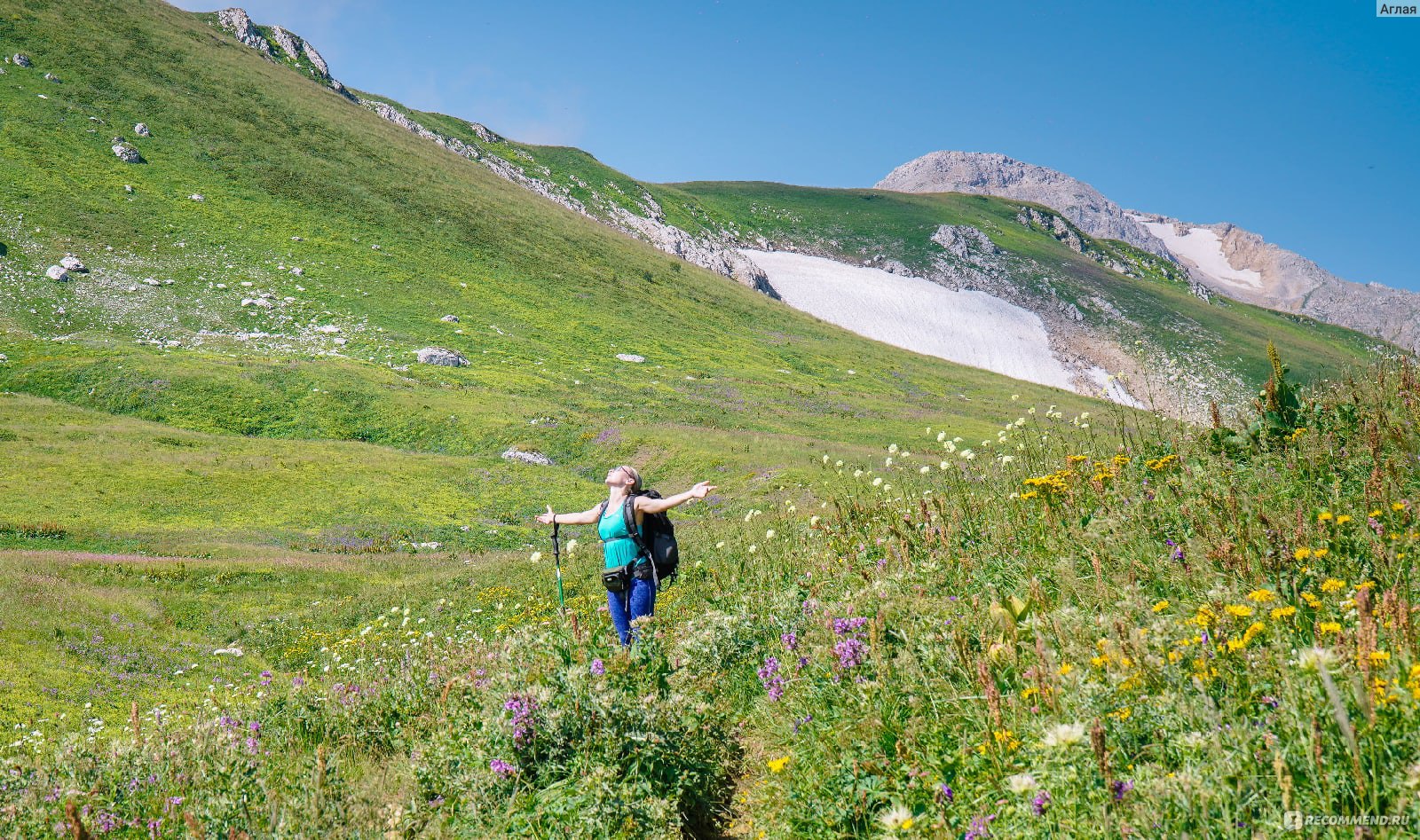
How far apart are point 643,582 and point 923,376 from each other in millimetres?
73650

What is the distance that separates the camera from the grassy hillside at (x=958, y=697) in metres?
2.81

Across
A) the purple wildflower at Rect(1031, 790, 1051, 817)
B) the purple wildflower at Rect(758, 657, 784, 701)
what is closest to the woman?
the purple wildflower at Rect(758, 657, 784, 701)

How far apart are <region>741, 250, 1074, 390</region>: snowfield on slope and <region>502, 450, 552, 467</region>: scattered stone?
240 feet

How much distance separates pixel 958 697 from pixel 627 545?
16.0 feet

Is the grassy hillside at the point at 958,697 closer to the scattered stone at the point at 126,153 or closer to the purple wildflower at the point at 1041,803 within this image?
the purple wildflower at the point at 1041,803

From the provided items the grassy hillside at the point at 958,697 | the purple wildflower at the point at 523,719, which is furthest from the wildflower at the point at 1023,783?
the purple wildflower at the point at 523,719

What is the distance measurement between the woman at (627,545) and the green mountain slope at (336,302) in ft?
69.1

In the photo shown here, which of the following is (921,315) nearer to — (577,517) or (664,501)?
(577,517)

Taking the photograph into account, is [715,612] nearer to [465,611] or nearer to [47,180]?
[465,611]

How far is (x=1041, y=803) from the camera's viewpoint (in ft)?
9.77

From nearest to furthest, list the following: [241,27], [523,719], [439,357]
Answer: [523,719], [439,357], [241,27]

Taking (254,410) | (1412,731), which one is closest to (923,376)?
(254,410)

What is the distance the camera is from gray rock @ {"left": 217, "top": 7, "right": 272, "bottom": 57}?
9594cm

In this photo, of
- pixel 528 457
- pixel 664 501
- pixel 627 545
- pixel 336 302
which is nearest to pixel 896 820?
pixel 664 501
